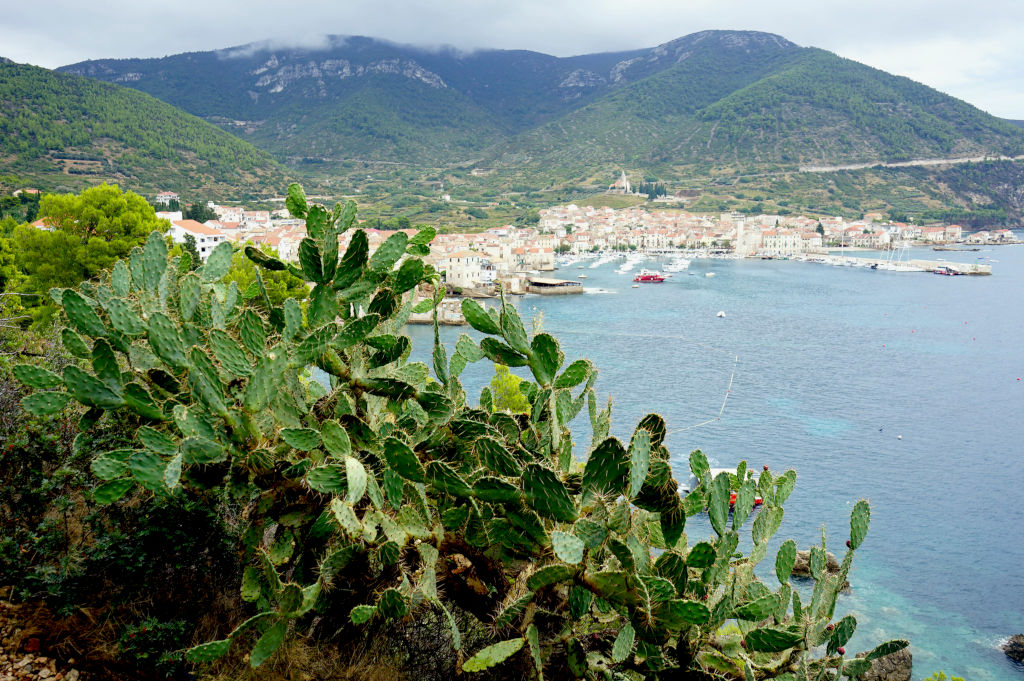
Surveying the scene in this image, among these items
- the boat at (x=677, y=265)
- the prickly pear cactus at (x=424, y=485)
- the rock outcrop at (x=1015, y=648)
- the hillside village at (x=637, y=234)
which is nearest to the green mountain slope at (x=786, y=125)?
the hillside village at (x=637, y=234)

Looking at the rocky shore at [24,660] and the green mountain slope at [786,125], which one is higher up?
the green mountain slope at [786,125]

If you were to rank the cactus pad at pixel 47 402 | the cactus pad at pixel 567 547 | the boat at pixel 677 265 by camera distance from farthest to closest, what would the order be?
the boat at pixel 677 265 < the cactus pad at pixel 47 402 < the cactus pad at pixel 567 547

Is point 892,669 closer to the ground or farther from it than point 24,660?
closer to the ground

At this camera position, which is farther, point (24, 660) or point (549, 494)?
point (24, 660)

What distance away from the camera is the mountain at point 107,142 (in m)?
46.0

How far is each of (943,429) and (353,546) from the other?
19.7 metres

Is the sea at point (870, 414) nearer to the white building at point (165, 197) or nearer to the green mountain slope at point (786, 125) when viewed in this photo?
the white building at point (165, 197)

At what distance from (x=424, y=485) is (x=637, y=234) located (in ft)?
213

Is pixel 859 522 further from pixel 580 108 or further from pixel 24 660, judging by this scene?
pixel 580 108

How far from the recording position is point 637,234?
64.3 meters

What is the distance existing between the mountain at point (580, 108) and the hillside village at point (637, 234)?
2003 centimetres

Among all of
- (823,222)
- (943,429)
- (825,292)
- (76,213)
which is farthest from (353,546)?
(823,222)

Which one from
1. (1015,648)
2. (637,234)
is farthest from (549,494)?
(637,234)

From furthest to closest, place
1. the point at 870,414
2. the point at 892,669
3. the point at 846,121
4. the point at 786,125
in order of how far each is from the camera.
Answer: the point at 786,125 < the point at 846,121 < the point at 870,414 < the point at 892,669
